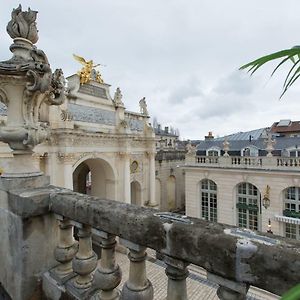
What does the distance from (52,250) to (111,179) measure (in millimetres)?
15777

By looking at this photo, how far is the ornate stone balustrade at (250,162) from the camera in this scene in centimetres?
1528

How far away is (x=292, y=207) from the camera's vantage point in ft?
50.9

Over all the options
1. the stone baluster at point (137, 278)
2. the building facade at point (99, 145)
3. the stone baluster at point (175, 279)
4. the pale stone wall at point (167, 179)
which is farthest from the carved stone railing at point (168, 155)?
the stone baluster at point (175, 279)

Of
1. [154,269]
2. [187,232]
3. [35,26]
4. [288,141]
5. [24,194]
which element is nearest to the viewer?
[187,232]

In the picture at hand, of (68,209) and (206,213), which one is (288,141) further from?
(68,209)

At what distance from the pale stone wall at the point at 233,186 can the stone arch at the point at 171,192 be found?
648 cm

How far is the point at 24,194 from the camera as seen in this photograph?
2344mm

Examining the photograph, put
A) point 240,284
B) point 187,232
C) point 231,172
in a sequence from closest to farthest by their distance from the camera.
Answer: point 240,284 → point 187,232 → point 231,172

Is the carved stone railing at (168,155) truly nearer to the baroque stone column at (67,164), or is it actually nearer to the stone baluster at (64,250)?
the baroque stone column at (67,164)

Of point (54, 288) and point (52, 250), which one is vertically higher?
point (52, 250)

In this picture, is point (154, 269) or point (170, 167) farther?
point (170, 167)

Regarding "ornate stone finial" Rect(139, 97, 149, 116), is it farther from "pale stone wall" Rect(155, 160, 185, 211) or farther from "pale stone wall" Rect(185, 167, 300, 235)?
"pale stone wall" Rect(185, 167, 300, 235)

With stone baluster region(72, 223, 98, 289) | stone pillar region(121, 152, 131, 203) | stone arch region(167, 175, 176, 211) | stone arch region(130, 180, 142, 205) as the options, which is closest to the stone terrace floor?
stone pillar region(121, 152, 131, 203)

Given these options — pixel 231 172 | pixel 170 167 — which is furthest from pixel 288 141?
pixel 170 167
